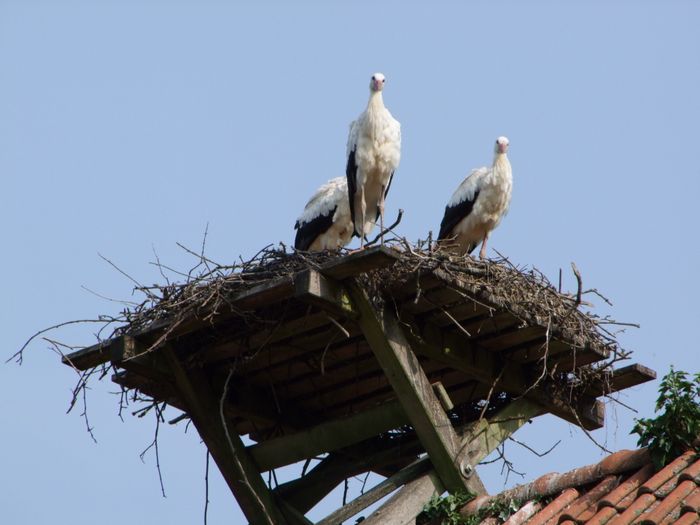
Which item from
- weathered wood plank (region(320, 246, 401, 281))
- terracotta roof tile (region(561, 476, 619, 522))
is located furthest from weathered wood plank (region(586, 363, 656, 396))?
weathered wood plank (region(320, 246, 401, 281))

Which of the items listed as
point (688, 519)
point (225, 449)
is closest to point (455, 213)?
point (225, 449)

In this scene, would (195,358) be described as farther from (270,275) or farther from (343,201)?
(343,201)

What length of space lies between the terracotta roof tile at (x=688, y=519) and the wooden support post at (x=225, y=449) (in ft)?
10.2

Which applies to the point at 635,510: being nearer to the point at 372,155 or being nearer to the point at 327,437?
the point at 327,437

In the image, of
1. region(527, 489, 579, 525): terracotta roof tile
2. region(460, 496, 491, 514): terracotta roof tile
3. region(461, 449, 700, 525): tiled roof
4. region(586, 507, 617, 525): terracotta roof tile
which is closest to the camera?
region(461, 449, 700, 525): tiled roof

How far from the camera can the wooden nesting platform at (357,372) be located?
25.9ft

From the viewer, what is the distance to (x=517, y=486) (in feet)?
25.4

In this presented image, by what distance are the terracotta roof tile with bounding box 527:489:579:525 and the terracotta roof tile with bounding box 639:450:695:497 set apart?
1.82ft

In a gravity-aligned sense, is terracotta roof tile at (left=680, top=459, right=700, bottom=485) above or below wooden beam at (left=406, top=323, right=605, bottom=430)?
below

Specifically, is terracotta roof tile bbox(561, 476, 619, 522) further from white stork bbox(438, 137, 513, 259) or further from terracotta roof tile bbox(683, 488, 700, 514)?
white stork bbox(438, 137, 513, 259)

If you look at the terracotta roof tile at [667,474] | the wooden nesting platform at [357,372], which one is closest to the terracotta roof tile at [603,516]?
the terracotta roof tile at [667,474]

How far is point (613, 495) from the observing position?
711cm

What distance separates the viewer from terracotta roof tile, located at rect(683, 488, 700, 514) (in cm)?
631

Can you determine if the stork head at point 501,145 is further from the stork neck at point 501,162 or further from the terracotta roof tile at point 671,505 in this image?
the terracotta roof tile at point 671,505
